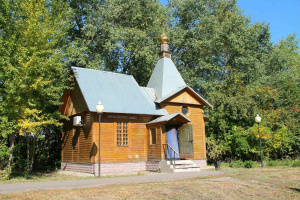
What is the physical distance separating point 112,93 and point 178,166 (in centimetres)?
580

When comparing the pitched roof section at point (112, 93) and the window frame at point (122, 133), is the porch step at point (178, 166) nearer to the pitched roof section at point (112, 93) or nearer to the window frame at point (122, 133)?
the window frame at point (122, 133)

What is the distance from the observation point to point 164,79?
65.6ft

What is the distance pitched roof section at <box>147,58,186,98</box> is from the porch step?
15.3 ft

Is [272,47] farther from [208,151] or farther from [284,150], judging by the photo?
[208,151]

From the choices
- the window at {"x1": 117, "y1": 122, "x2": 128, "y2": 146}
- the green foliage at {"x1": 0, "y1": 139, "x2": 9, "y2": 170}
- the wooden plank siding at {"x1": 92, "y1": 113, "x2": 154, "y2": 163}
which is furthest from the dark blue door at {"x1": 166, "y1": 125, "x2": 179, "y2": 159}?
the green foliage at {"x1": 0, "y1": 139, "x2": 9, "y2": 170}

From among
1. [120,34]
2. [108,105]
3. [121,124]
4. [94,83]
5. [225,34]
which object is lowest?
[121,124]

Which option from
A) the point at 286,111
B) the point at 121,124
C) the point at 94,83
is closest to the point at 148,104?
the point at 121,124

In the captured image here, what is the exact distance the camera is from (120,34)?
24.2 m

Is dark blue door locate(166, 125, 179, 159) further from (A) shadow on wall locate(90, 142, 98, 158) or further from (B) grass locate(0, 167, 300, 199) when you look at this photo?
(B) grass locate(0, 167, 300, 199)

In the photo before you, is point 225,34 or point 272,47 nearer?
point 225,34

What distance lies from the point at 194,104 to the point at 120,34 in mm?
9142

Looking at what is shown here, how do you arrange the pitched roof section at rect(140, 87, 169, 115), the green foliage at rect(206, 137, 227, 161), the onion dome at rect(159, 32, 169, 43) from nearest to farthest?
the pitched roof section at rect(140, 87, 169, 115) → the green foliage at rect(206, 137, 227, 161) → the onion dome at rect(159, 32, 169, 43)

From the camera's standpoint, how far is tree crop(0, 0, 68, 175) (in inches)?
517

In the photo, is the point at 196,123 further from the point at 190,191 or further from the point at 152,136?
the point at 190,191
